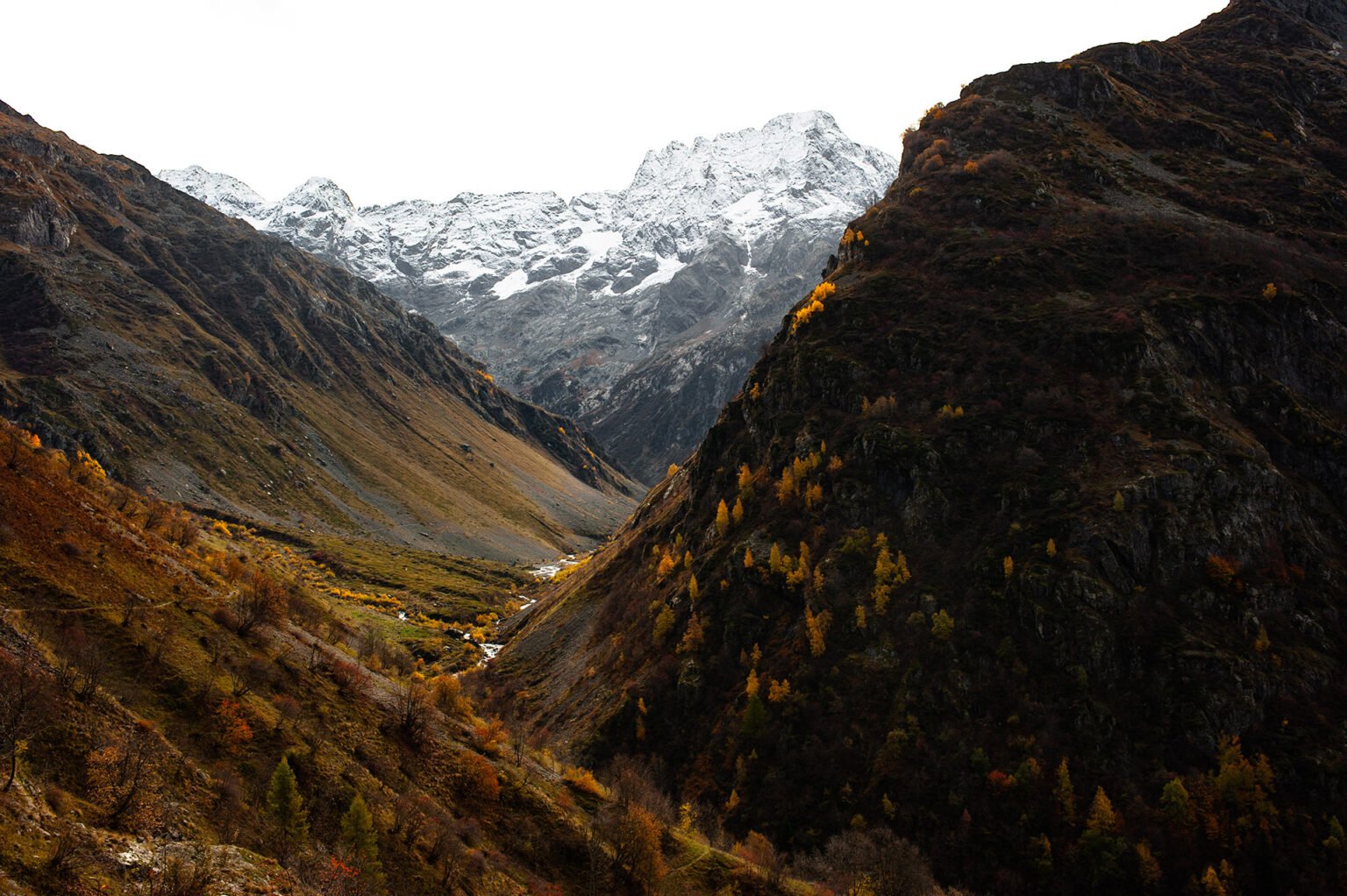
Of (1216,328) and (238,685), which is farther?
(1216,328)

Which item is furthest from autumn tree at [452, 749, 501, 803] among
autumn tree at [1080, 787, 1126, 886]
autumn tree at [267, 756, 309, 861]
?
autumn tree at [1080, 787, 1126, 886]

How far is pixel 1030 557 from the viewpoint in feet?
211

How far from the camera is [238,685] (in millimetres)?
30625

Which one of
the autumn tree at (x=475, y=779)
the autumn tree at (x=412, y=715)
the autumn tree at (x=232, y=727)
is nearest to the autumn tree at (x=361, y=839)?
the autumn tree at (x=232, y=727)

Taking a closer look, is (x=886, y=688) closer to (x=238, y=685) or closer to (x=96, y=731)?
(x=238, y=685)

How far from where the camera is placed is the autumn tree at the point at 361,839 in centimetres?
2541

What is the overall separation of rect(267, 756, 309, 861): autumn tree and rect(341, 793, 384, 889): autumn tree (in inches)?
55.3

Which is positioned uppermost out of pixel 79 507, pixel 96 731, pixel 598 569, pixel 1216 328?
pixel 1216 328

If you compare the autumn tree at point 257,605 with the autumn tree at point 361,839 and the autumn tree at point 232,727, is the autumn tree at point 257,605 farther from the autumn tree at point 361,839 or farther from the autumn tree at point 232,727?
the autumn tree at point 361,839

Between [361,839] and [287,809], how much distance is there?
284 centimetres

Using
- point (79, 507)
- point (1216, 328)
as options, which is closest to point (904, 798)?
point (79, 507)

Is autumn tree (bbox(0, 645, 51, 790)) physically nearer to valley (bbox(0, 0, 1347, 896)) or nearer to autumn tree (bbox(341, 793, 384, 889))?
valley (bbox(0, 0, 1347, 896))

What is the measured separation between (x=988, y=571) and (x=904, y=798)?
2165 cm

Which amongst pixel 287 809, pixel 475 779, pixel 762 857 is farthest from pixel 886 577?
pixel 287 809
